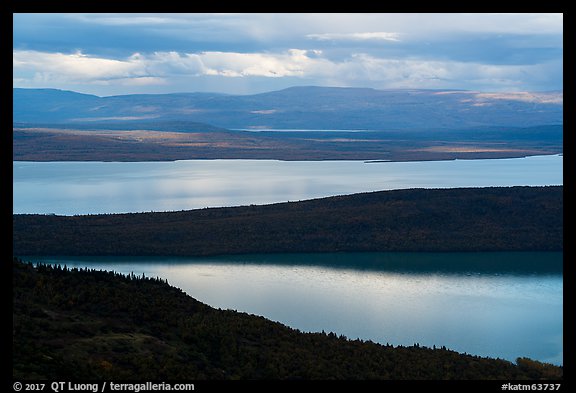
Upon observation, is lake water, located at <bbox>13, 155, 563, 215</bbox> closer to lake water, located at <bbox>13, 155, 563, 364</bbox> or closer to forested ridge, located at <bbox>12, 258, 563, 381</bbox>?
lake water, located at <bbox>13, 155, 563, 364</bbox>

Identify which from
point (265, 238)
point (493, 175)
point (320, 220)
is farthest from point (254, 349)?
point (493, 175)

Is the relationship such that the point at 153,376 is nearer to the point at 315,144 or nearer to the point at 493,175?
the point at 493,175

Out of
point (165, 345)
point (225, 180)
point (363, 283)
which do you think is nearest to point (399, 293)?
point (363, 283)

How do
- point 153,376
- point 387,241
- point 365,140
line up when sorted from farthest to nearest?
1. point 365,140
2. point 387,241
3. point 153,376

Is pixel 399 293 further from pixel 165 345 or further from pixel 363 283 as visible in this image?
pixel 165 345

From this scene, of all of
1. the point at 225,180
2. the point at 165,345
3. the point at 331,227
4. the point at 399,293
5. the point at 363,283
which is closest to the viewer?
the point at 165,345

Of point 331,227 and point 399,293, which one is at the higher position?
point 331,227
